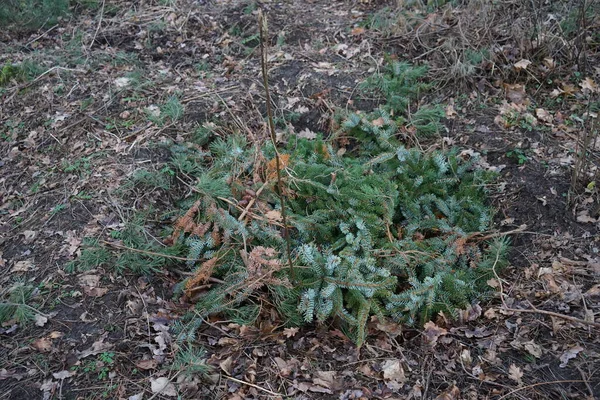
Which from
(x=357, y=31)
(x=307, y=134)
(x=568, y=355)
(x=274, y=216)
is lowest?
(x=568, y=355)

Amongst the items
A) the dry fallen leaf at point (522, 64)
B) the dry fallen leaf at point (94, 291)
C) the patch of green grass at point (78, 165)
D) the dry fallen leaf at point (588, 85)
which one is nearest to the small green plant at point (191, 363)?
the dry fallen leaf at point (94, 291)

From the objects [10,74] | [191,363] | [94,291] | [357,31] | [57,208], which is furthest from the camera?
[357,31]

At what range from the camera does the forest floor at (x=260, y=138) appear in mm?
3262

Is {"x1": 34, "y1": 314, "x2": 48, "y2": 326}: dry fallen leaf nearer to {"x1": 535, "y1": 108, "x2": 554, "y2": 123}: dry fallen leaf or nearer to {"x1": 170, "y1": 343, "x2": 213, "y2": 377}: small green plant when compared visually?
{"x1": 170, "y1": 343, "x2": 213, "y2": 377}: small green plant

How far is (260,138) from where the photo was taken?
16.2 ft

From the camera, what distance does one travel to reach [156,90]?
5457mm

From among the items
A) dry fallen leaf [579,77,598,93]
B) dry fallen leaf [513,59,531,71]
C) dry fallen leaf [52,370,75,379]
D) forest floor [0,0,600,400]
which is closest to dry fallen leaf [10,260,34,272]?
forest floor [0,0,600,400]

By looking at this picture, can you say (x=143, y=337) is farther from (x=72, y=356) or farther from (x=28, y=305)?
(x=28, y=305)

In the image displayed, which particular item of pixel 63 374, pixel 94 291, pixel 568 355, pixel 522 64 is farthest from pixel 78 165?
pixel 522 64

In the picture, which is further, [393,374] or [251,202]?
[251,202]

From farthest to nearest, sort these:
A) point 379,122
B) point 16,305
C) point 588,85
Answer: point 588,85
point 379,122
point 16,305

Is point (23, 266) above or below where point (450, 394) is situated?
above

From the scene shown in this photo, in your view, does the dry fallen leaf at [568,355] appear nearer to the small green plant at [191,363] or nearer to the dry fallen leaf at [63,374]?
the small green plant at [191,363]

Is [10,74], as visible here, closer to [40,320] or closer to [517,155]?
[40,320]
